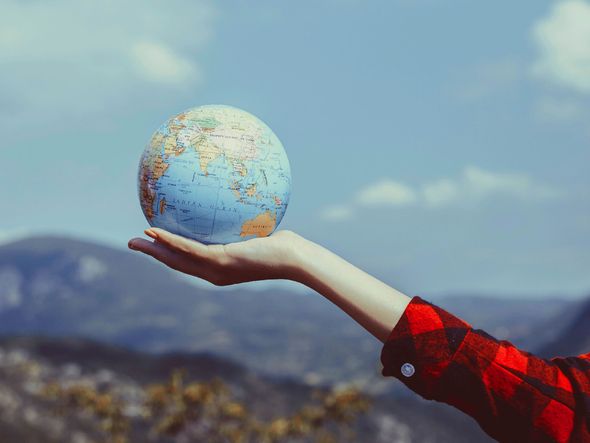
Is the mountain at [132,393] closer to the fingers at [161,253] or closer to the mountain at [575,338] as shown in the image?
the mountain at [575,338]

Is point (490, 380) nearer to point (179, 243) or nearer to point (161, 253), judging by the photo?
point (179, 243)

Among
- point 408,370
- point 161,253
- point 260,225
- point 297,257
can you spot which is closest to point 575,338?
point 260,225

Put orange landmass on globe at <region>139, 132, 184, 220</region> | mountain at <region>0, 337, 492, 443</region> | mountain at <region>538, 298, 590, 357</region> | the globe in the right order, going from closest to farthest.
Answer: the globe → orange landmass on globe at <region>139, 132, 184, 220</region> → mountain at <region>0, 337, 492, 443</region> → mountain at <region>538, 298, 590, 357</region>

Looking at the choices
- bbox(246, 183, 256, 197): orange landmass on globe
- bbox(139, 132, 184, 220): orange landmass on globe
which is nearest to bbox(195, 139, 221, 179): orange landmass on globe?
bbox(139, 132, 184, 220): orange landmass on globe

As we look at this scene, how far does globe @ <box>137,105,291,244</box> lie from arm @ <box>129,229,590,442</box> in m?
1.76

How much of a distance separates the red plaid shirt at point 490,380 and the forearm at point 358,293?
6 centimetres

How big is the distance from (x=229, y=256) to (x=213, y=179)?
1273 millimetres

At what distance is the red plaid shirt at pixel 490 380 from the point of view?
2.88m

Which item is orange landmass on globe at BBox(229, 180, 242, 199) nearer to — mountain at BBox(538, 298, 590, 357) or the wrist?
the wrist

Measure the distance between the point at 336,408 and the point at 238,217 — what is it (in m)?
22.5

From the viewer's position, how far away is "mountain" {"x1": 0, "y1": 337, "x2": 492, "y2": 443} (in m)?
Result: 41.8

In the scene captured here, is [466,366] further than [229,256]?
No

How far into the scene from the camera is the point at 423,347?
2924mm

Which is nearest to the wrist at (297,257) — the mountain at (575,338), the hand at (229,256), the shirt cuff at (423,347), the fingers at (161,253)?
the hand at (229,256)
